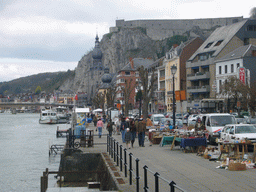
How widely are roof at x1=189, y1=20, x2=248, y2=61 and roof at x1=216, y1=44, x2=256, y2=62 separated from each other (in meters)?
3.18

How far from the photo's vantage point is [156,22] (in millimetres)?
192750

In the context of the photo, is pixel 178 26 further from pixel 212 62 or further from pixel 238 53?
pixel 238 53

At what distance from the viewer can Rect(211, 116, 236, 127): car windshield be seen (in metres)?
26.2

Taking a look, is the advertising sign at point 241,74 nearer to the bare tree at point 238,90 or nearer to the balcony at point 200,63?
the bare tree at point 238,90

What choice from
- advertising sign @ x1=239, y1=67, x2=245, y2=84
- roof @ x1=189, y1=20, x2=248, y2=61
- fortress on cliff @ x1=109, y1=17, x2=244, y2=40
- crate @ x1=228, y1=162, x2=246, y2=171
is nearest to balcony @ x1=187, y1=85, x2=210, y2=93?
roof @ x1=189, y1=20, x2=248, y2=61

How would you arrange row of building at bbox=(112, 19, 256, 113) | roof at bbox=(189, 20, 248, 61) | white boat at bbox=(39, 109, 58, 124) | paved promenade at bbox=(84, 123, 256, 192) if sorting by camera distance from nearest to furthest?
1. paved promenade at bbox=(84, 123, 256, 192)
2. row of building at bbox=(112, 19, 256, 113)
3. roof at bbox=(189, 20, 248, 61)
4. white boat at bbox=(39, 109, 58, 124)

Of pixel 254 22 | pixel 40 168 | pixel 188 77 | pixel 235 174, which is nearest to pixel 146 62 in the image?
pixel 188 77

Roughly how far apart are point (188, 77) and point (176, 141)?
58.7m

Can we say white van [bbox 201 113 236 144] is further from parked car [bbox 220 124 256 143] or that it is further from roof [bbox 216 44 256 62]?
roof [bbox 216 44 256 62]

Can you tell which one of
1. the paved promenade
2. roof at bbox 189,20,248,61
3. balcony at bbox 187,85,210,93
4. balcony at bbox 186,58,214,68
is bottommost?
the paved promenade

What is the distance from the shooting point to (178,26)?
185500 mm

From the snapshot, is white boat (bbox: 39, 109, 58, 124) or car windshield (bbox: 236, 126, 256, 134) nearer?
car windshield (bbox: 236, 126, 256, 134)

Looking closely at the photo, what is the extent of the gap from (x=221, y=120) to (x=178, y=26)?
6396 inches

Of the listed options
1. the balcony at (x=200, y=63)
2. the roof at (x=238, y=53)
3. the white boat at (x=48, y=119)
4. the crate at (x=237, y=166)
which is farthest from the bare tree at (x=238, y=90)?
the white boat at (x=48, y=119)
